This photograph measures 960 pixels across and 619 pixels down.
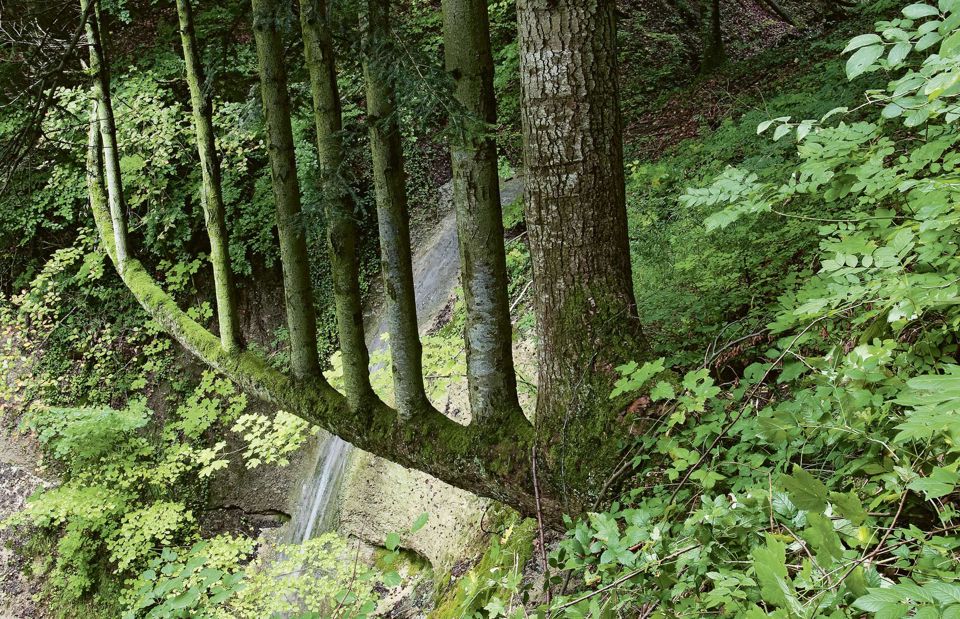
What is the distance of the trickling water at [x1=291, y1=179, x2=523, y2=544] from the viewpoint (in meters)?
7.25

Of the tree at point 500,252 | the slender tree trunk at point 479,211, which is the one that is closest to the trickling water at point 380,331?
the tree at point 500,252

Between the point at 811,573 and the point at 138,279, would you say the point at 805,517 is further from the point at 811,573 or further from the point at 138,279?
the point at 138,279

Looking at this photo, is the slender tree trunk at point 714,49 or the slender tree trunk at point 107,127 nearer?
the slender tree trunk at point 107,127

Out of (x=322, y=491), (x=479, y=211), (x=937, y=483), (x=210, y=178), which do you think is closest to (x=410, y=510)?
(x=322, y=491)

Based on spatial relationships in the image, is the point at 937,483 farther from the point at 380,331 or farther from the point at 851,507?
the point at 380,331

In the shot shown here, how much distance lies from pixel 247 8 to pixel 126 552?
6.84 metres

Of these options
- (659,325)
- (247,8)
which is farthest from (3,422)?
(659,325)

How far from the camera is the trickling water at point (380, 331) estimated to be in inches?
285

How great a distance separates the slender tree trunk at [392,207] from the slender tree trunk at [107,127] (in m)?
3.03

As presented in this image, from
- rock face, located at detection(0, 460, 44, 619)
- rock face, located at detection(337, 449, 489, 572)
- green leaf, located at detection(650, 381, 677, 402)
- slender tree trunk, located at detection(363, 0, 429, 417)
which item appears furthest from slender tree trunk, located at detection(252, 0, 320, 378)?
rock face, located at detection(0, 460, 44, 619)

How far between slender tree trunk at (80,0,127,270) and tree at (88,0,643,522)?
2209 mm

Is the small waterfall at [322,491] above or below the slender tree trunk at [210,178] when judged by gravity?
below

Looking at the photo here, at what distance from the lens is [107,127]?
517 cm

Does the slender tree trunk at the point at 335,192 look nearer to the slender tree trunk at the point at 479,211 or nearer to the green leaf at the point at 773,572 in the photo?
the slender tree trunk at the point at 479,211
